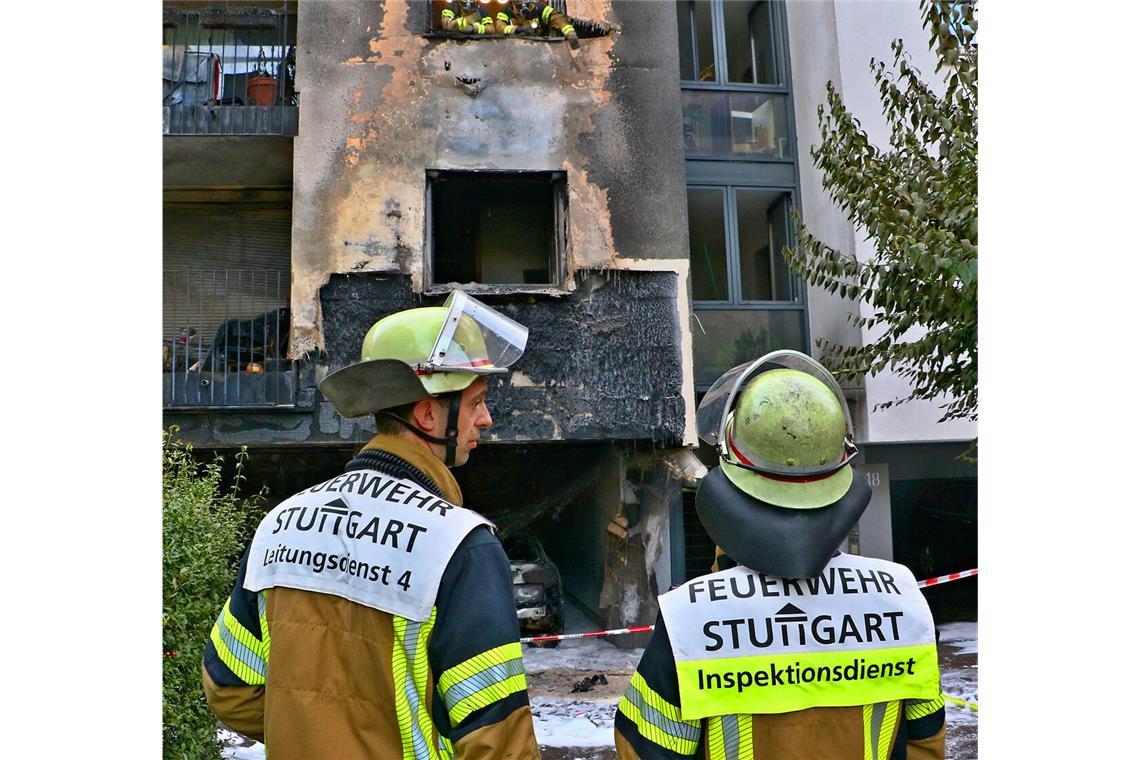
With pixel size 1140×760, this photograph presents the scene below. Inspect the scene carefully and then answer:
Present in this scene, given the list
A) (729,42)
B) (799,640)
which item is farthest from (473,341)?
(729,42)

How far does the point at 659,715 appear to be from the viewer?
2.13 meters

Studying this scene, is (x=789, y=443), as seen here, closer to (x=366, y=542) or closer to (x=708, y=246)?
(x=366, y=542)

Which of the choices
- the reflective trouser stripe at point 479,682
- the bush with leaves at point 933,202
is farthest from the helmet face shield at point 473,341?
the bush with leaves at point 933,202

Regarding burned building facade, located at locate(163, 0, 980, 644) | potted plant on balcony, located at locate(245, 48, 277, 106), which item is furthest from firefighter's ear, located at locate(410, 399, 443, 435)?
potted plant on balcony, located at locate(245, 48, 277, 106)

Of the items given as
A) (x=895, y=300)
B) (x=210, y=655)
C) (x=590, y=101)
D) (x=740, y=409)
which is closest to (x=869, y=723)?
(x=740, y=409)

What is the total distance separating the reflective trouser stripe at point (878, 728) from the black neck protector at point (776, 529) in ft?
A: 1.16

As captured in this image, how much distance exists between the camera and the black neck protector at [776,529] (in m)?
2.13

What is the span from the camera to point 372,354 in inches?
99.2

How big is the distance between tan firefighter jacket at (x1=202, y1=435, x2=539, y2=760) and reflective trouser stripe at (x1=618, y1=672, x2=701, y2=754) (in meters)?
0.25

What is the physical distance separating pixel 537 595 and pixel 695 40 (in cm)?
806

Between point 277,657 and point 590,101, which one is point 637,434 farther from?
point 277,657

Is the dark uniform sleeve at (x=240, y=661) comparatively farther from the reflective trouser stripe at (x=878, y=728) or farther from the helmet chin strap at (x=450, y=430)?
the reflective trouser stripe at (x=878, y=728)

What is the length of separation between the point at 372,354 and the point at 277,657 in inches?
31.0

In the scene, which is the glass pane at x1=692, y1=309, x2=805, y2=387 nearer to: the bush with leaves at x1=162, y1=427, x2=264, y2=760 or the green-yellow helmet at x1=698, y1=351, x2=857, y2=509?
the bush with leaves at x1=162, y1=427, x2=264, y2=760
